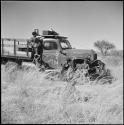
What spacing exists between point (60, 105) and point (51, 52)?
5.13 meters

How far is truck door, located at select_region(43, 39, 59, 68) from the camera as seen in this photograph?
995 cm

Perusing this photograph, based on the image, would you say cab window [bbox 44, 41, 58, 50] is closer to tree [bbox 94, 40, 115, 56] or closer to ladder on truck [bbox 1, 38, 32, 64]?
ladder on truck [bbox 1, 38, 32, 64]

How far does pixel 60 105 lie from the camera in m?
5.14

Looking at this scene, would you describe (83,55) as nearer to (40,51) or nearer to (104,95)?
(40,51)

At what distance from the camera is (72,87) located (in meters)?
6.35

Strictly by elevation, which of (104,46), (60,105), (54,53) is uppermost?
(104,46)

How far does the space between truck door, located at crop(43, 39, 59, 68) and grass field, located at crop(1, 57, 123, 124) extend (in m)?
2.93

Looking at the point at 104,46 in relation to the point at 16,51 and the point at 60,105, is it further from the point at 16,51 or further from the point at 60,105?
the point at 60,105

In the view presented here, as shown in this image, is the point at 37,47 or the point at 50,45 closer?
the point at 37,47

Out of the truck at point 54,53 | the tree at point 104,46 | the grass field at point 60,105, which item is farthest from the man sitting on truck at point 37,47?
the tree at point 104,46

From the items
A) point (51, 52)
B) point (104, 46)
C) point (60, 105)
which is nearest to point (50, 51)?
point (51, 52)

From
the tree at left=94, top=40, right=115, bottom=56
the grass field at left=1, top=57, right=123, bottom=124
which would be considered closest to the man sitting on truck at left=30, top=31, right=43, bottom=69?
the grass field at left=1, top=57, right=123, bottom=124

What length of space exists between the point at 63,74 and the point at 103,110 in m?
3.78

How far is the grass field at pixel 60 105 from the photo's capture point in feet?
15.0
